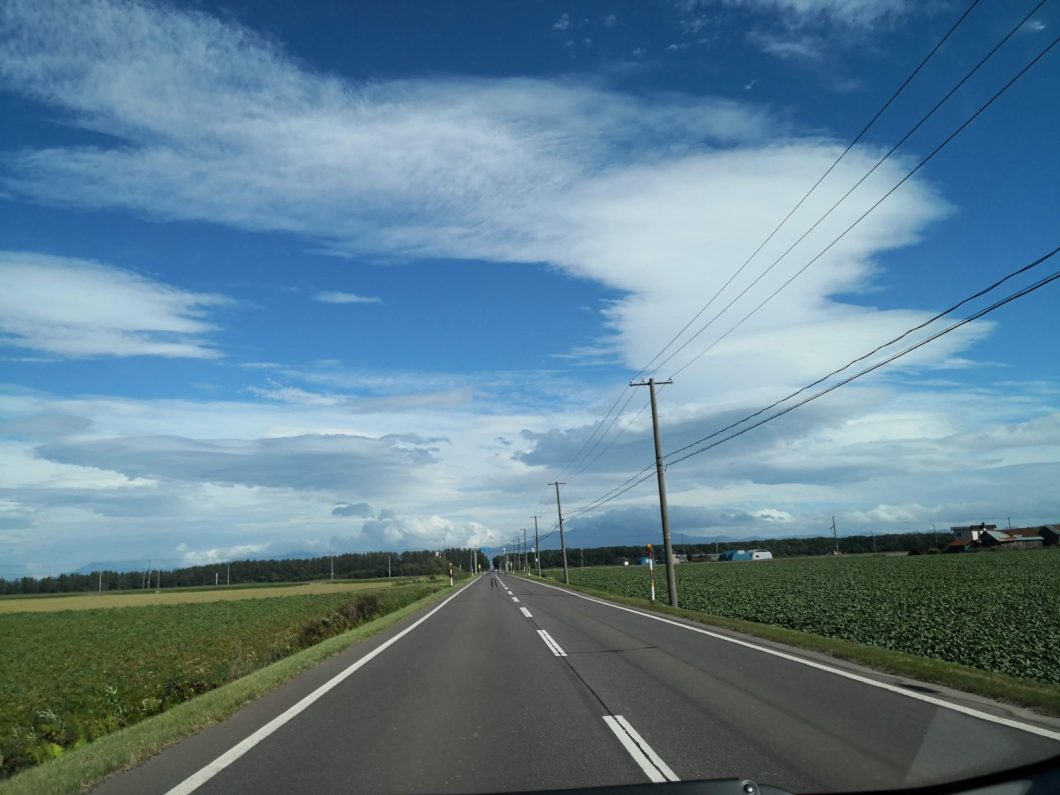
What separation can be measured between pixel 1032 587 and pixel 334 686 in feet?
110

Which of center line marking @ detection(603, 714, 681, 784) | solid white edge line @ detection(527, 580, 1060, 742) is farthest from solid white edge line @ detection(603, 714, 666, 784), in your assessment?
solid white edge line @ detection(527, 580, 1060, 742)

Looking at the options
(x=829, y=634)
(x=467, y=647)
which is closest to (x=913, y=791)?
(x=467, y=647)

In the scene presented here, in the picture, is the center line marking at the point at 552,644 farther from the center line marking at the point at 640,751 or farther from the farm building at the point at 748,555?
the farm building at the point at 748,555

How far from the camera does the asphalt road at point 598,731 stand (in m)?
5.94

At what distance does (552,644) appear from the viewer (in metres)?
16.3

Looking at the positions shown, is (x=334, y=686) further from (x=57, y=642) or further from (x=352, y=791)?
(x=57, y=642)

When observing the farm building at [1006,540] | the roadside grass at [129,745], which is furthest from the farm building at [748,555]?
the roadside grass at [129,745]

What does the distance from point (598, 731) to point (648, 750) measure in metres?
0.98

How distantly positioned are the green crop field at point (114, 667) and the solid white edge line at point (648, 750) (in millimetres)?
6428

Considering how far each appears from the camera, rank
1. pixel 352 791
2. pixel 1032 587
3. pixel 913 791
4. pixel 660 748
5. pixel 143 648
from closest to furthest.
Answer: pixel 913 791 < pixel 352 791 < pixel 660 748 < pixel 143 648 < pixel 1032 587

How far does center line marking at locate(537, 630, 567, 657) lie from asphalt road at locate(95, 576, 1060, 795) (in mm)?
1529

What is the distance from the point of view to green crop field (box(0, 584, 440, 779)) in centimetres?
1149

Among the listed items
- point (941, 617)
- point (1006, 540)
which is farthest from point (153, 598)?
point (1006, 540)

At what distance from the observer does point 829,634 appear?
18.6 meters
